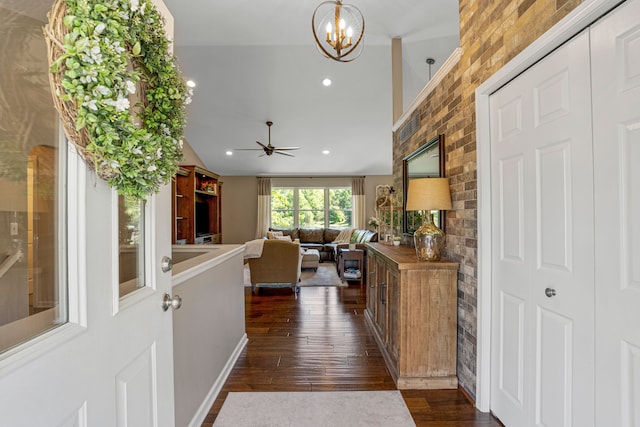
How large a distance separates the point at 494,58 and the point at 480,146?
497 millimetres

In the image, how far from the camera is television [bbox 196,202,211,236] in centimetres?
714

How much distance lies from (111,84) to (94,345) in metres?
0.62

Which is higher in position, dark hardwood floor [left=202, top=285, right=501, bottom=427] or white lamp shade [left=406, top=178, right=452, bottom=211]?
white lamp shade [left=406, top=178, right=452, bottom=211]

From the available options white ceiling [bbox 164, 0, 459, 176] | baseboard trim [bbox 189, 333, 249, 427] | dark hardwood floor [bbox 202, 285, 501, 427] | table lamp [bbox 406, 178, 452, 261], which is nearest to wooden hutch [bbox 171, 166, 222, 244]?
white ceiling [bbox 164, 0, 459, 176]

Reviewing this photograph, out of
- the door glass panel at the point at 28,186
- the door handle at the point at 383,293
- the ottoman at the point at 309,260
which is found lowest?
the ottoman at the point at 309,260

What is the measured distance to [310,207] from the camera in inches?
373

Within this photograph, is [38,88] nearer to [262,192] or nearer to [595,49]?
[595,49]

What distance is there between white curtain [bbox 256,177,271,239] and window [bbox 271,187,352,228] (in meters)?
0.22

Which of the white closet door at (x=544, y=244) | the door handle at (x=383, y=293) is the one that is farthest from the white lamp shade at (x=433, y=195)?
the door handle at (x=383, y=293)

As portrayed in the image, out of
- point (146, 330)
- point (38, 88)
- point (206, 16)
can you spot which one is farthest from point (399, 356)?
point (206, 16)

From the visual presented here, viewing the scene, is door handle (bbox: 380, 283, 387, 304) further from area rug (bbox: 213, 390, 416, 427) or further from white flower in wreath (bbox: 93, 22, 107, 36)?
white flower in wreath (bbox: 93, 22, 107, 36)

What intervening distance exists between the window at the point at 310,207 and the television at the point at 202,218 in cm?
221

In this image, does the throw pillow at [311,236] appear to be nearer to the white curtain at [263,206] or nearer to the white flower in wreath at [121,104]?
the white curtain at [263,206]

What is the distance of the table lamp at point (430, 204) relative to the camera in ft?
7.56
